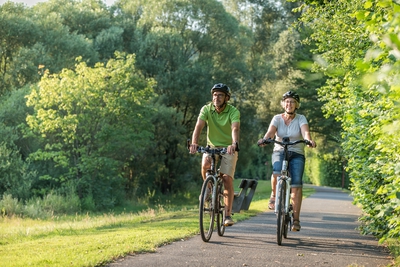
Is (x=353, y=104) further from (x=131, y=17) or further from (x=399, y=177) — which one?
(x=131, y=17)

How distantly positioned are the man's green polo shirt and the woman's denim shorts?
748mm

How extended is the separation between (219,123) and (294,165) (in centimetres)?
125

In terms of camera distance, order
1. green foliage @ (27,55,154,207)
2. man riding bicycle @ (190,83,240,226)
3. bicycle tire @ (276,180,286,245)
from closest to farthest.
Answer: bicycle tire @ (276,180,286,245) < man riding bicycle @ (190,83,240,226) < green foliage @ (27,55,154,207)

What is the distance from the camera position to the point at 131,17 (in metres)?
43.1

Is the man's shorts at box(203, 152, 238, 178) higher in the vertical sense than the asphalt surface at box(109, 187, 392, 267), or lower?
higher

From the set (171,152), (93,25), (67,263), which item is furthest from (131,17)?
(67,263)

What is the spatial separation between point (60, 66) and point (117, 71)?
5665 mm

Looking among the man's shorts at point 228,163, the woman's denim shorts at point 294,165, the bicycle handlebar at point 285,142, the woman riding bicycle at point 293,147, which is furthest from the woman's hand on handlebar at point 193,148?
the woman's denim shorts at point 294,165

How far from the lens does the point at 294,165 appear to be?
880cm

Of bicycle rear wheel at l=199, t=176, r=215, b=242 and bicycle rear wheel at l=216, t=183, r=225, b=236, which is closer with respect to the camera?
bicycle rear wheel at l=199, t=176, r=215, b=242

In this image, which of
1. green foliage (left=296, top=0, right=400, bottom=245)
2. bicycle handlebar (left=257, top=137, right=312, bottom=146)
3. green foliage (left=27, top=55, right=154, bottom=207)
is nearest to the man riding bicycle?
bicycle handlebar (left=257, top=137, right=312, bottom=146)

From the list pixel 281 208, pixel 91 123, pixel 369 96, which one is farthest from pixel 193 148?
pixel 91 123

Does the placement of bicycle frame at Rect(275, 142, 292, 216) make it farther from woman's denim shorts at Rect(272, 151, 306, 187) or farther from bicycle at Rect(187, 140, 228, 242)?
bicycle at Rect(187, 140, 228, 242)

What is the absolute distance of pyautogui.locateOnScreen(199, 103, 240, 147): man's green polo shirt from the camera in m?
8.80
